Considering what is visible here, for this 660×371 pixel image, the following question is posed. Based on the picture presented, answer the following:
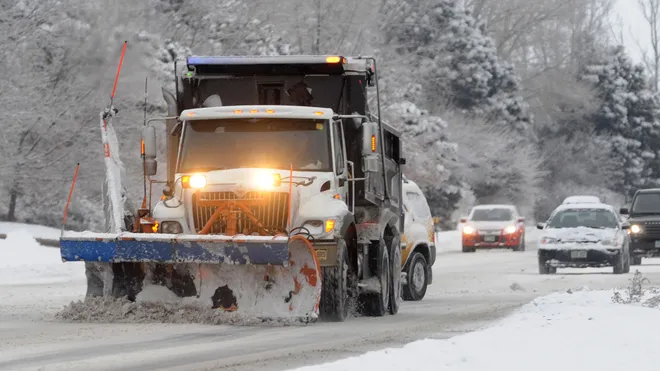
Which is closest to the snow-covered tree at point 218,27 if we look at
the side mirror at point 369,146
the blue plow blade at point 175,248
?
the side mirror at point 369,146

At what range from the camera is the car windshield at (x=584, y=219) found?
98.6 ft

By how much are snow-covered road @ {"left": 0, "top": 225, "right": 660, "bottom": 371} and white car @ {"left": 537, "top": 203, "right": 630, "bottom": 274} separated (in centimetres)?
764

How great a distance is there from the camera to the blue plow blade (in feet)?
44.4

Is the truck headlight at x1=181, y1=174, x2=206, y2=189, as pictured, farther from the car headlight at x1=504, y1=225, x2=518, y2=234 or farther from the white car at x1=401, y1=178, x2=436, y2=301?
the car headlight at x1=504, y1=225, x2=518, y2=234

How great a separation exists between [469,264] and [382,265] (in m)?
20.0

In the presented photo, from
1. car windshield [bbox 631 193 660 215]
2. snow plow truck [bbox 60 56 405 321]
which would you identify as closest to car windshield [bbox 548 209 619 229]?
car windshield [bbox 631 193 660 215]

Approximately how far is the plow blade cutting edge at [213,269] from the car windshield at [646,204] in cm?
2225

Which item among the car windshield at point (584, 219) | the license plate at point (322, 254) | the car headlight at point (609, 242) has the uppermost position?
the car windshield at point (584, 219)

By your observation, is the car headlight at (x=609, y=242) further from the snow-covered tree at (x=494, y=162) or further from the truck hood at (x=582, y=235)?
the snow-covered tree at (x=494, y=162)

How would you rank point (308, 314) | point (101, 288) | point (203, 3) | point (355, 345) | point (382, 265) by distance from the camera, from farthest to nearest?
1. point (203, 3)
2. point (382, 265)
3. point (101, 288)
4. point (308, 314)
5. point (355, 345)

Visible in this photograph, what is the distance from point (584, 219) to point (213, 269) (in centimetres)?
1719

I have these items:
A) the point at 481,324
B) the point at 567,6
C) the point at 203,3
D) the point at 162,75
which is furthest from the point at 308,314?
the point at 567,6

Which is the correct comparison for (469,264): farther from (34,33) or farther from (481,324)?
(481,324)

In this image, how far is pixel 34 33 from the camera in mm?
35625
